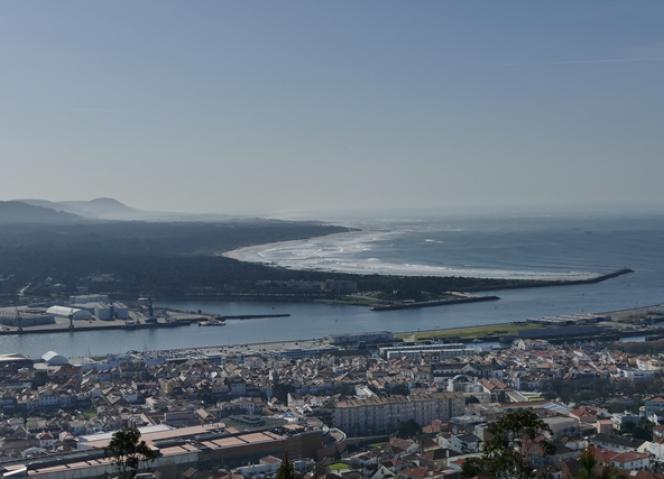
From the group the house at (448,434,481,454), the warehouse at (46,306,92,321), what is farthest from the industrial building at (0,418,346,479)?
the warehouse at (46,306,92,321)

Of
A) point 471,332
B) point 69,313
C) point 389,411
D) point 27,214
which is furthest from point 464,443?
point 27,214

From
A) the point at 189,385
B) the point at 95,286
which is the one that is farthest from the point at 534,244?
the point at 189,385

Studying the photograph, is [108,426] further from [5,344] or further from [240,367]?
[5,344]

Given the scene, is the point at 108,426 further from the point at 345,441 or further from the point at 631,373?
the point at 631,373

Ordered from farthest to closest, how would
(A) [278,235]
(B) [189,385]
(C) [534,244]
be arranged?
(A) [278,235] → (C) [534,244] → (B) [189,385]

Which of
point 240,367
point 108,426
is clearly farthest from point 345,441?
point 240,367

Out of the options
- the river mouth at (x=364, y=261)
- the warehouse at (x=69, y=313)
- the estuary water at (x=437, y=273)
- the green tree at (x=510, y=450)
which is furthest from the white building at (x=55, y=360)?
the river mouth at (x=364, y=261)

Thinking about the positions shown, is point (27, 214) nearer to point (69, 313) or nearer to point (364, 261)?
point (364, 261)

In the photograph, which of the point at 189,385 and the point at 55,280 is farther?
the point at 55,280

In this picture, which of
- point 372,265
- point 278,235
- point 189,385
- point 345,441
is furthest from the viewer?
point 278,235
